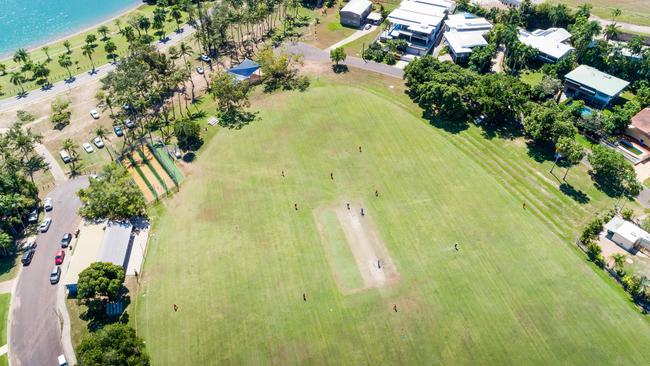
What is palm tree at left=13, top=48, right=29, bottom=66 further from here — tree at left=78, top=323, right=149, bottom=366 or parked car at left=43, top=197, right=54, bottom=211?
tree at left=78, top=323, right=149, bottom=366

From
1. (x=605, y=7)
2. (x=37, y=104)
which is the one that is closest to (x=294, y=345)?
Result: (x=37, y=104)

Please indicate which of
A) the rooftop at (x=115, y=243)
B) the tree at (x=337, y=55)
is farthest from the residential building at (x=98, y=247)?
the tree at (x=337, y=55)

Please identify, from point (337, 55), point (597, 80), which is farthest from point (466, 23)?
point (337, 55)

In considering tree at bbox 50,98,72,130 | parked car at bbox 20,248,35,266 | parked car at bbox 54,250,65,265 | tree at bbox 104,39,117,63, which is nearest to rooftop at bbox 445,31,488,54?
tree at bbox 104,39,117,63

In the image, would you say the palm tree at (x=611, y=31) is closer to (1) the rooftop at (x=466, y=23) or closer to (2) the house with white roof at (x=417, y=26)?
(1) the rooftop at (x=466, y=23)

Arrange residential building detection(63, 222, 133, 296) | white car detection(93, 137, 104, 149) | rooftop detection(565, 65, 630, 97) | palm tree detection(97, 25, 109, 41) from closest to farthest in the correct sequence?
1. residential building detection(63, 222, 133, 296)
2. white car detection(93, 137, 104, 149)
3. rooftop detection(565, 65, 630, 97)
4. palm tree detection(97, 25, 109, 41)

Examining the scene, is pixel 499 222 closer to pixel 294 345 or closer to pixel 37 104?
pixel 294 345
